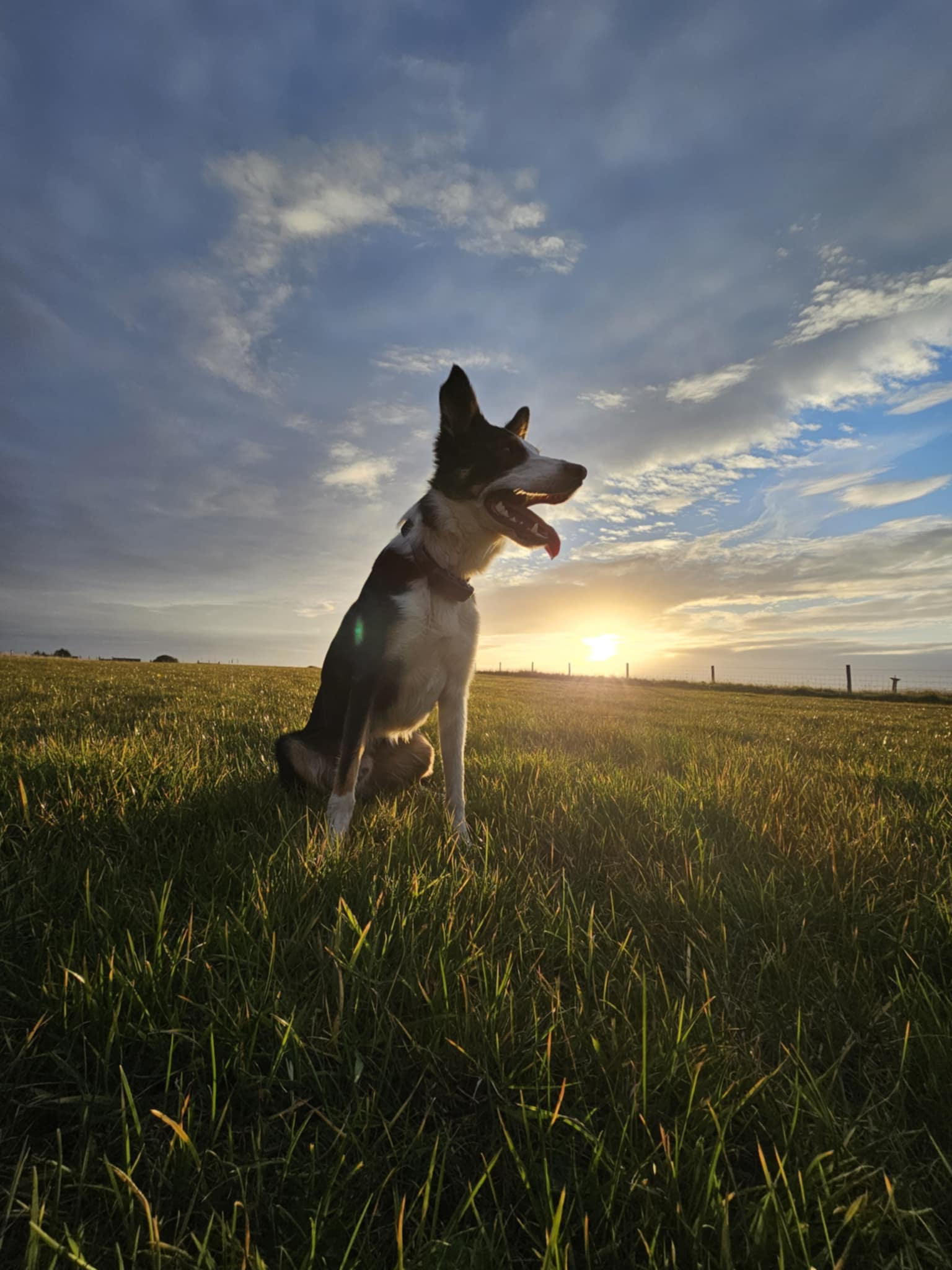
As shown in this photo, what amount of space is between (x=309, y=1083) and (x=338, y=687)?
2.76m

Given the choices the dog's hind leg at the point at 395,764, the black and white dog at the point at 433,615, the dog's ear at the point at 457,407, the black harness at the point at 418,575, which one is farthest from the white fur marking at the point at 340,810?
the dog's ear at the point at 457,407

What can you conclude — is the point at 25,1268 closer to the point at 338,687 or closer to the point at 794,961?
the point at 794,961

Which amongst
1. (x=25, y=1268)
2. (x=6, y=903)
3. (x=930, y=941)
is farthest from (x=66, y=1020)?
(x=930, y=941)

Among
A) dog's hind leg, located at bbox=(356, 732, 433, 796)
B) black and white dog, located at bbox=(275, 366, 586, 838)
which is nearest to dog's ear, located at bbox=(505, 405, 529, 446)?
black and white dog, located at bbox=(275, 366, 586, 838)

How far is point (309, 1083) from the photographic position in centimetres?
151

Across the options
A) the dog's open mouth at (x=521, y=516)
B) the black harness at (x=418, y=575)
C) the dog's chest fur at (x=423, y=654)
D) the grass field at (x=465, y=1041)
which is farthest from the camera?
the dog's open mouth at (x=521, y=516)

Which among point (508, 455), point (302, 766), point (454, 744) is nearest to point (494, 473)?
point (508, 455)

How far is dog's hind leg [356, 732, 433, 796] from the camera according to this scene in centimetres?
415

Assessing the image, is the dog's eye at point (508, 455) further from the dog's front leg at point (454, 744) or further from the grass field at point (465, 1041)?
the grass field at point (465, 1041)

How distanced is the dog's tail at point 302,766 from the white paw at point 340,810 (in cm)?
52

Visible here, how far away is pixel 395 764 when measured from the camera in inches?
170

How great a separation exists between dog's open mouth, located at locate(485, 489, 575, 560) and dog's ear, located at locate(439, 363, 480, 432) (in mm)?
597

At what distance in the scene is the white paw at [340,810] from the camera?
3.35 metres

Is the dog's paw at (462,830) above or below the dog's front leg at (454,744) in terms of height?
below
